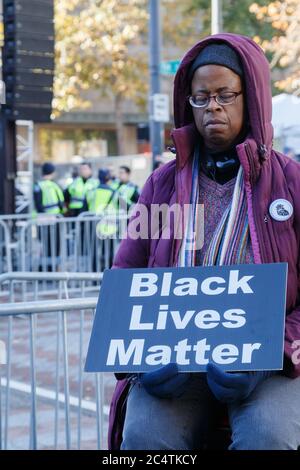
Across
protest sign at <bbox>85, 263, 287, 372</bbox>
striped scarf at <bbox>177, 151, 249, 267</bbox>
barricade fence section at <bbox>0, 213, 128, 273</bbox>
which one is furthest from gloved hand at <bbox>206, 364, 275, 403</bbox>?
barricade fence section at <bbox>0, 213, 128, 273</bbox>

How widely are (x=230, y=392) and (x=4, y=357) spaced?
2.57 metres

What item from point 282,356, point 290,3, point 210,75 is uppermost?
point 290,3

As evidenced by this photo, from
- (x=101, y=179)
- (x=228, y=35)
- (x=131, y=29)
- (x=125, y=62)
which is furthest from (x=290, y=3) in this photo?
(x=228, y=35)

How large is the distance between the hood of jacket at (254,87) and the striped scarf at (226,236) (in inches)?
4.5

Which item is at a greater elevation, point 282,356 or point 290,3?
point 290,3

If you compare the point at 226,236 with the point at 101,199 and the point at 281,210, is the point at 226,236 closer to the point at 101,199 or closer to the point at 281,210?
the point at 281,210

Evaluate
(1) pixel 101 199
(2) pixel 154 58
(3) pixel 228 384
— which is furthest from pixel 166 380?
(2) pixel 154 58

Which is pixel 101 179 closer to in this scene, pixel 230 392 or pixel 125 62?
pixel 230 392

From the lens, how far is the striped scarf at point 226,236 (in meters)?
2.72

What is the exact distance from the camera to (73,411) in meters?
6.02

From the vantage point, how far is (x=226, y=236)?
108 inches

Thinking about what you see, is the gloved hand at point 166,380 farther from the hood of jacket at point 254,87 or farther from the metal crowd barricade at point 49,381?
the metal crowd barricade at point 49,381

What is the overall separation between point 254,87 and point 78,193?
1242 centimetres

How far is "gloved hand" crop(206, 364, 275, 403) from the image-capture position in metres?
2.43
